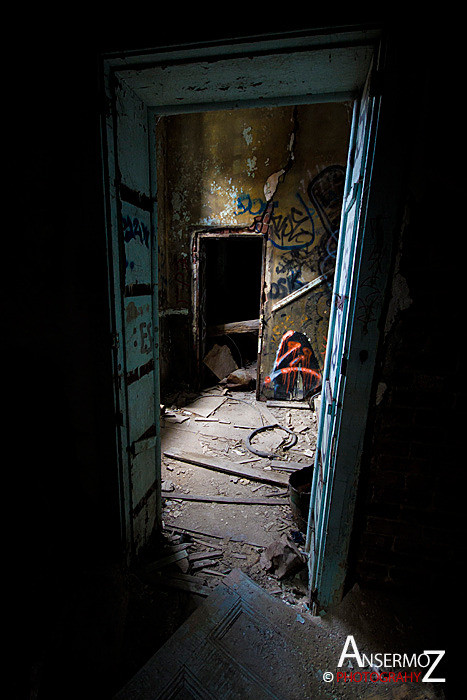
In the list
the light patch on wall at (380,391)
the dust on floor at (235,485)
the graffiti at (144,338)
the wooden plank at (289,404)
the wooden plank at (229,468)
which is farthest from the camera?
the wooden plank at (289,404)

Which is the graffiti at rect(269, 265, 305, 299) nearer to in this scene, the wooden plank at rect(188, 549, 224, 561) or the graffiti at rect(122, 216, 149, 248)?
the graffiti at rect(122, 216, 149, 248)

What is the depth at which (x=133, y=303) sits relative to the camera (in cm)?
196

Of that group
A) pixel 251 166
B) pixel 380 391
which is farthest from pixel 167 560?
pixel 251 166

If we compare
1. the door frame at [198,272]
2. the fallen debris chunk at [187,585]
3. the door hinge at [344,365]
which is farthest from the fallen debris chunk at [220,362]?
the door hinge at [344,365]

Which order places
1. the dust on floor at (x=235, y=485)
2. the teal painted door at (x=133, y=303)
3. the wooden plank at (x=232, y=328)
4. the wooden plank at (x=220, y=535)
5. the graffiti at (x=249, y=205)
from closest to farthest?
the teal painted door at (x=133, y=303)
the dust on floor at (x=235, y=485)
the wooden plank at (x=220, y=535)
the graffiti at (x=249, y=205)
the wooden plank at (x=232, y=328)

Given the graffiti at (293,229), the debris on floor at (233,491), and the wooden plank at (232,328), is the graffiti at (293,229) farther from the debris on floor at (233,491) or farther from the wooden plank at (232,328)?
the debris on floor at (233,491)

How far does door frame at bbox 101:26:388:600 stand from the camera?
136 cm

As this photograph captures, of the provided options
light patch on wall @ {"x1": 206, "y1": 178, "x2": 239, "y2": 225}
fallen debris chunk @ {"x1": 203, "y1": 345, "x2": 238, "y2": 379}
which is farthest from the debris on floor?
light patch on wall @ {"x1": 206, "y1": 178, "x2": 239, "y2": 225}

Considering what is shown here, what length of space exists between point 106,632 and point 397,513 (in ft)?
5.49

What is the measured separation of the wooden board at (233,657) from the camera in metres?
1.60

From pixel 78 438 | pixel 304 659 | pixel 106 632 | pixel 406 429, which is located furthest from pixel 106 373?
pixel 304 659

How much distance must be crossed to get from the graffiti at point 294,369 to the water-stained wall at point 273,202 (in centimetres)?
2

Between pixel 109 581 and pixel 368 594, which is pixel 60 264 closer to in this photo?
pixel 109 581

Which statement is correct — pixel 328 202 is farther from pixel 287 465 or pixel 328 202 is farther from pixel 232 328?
pixel 287 465
